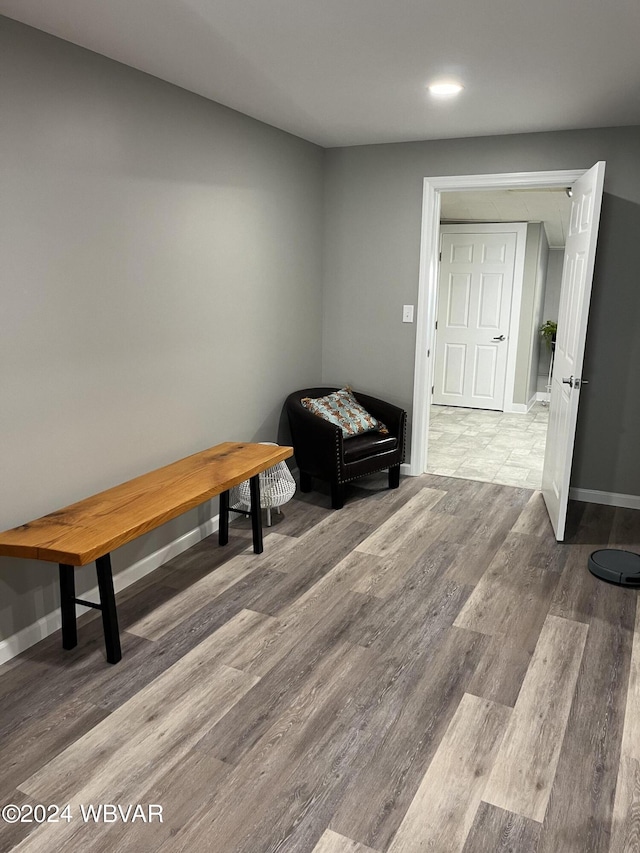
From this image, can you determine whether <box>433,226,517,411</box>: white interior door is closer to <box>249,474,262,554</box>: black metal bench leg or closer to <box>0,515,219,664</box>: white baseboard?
<box>0,515,219,664</box>: white baseboard

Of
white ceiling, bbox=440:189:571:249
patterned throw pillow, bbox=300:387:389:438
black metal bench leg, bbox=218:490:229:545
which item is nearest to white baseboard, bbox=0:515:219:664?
black metal bench leg, bbox=218:490:229:545

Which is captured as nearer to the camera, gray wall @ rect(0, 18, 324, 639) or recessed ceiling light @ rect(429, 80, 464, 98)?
gray wall @ rect(0, 18, 324, 639)

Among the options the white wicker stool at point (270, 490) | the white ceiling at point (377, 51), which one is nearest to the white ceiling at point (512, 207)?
the white ceiling at point (377, 51)

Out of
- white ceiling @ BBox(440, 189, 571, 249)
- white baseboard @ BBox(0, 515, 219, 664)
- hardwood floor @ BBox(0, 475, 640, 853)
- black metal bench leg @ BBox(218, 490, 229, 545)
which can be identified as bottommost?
hardwood floor @ BBox(0, 475, 640, 853)

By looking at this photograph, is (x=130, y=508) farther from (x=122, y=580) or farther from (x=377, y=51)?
(x=377, y=51)

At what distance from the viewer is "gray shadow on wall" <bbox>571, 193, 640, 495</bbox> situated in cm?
391

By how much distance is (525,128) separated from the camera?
3.86m

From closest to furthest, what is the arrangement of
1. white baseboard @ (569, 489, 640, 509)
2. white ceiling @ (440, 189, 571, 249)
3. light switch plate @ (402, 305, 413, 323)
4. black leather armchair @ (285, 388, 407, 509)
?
black leather armchair @ (285, 388, 407, 509) < white baseboard @ (569, 489, 640, 509) < light switch plate @ (402, 305, 413, 323) < white ceiling @ (440, 189, 571, 249)

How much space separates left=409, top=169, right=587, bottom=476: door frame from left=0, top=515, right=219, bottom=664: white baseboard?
5.71 ft

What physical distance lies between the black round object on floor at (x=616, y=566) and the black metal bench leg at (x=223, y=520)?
1936 millimetres

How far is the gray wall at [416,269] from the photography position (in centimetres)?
391

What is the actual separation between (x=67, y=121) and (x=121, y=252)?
552mm

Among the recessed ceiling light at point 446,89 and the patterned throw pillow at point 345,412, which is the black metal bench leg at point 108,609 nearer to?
the patterned throw pillow at point 345,412

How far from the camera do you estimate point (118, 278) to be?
2840mm
